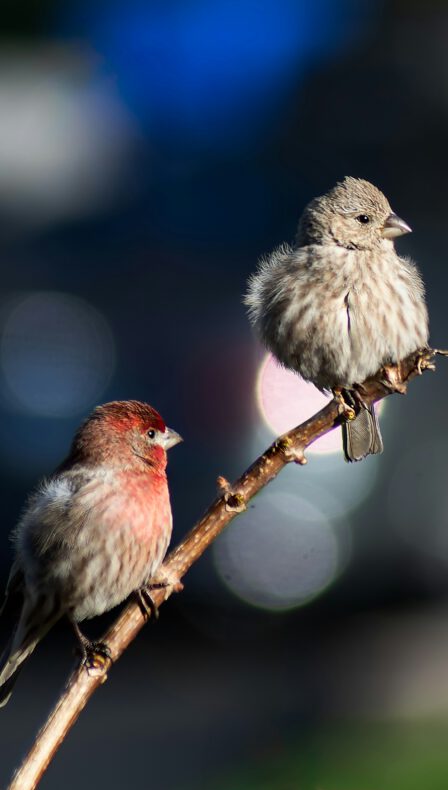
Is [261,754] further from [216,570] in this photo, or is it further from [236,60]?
[236,60]

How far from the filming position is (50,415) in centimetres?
692

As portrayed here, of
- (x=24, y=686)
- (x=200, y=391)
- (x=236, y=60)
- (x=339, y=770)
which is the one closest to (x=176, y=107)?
(x=236, y=60)

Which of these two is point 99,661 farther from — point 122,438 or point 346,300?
point 346,300

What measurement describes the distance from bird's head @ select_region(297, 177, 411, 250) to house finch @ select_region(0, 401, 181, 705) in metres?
1.14

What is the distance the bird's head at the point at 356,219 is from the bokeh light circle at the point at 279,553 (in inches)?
122

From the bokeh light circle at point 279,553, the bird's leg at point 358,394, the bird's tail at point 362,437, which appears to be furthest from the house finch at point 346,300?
the bokeh light circle at point 279,553

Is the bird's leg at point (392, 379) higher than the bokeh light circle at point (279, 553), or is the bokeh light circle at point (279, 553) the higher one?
the bird's leg at point (392, 379)

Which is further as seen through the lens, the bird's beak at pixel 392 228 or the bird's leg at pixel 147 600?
the bird's beak at pixel 392 228

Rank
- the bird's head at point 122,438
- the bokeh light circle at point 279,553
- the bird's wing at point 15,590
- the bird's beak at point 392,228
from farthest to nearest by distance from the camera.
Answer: the bokeh light circle at point 279,553 → the bird's beak at point 392,228 → the bird's head at point 122,438 → the bird's wing at point 15,590

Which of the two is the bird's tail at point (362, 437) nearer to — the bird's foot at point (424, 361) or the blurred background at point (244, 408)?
the bird's foot at point (424, 361)

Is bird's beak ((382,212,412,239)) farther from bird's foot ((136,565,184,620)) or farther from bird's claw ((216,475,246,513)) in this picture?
bird's claw ((216,475,246,513))

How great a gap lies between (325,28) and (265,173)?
5.34 feet

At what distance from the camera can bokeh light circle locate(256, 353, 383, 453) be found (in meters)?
6.10

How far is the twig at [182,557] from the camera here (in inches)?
73.6
